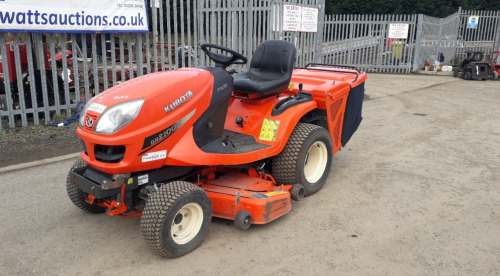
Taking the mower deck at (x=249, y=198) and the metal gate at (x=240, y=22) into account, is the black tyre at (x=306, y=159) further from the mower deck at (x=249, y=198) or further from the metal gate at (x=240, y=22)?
the metal gate at (x=240, y=22)

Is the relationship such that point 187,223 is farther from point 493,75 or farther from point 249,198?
point 493,75

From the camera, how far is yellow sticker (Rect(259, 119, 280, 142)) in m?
4.26

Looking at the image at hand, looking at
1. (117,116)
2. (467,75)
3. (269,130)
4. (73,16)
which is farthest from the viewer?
(467,75)


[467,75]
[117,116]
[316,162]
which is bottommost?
[316,162]

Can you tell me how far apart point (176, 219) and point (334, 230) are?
1.39 meters

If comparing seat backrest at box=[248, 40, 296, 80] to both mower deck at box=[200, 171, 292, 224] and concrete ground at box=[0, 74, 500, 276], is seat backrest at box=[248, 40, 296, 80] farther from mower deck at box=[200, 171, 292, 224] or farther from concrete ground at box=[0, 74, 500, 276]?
concrete ground at box=[0, 74, 500, 276]

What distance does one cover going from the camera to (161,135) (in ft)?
11.0

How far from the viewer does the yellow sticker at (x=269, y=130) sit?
4262 millimetres

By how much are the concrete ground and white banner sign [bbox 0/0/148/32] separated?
7.85ft

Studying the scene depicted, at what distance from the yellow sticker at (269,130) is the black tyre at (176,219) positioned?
3.32 ft

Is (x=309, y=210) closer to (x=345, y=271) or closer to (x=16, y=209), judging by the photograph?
(x=345, y=271)

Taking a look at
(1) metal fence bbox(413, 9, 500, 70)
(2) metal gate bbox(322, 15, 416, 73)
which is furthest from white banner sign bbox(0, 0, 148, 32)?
(1) metal fence bbox(413, 9, 500, 70)

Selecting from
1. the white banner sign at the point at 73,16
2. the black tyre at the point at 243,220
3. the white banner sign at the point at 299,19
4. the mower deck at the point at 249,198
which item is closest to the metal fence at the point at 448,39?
the white banner sign at the point at 299,19

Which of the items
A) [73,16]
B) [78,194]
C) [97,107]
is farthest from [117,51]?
[97,107]
